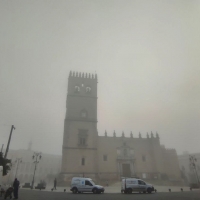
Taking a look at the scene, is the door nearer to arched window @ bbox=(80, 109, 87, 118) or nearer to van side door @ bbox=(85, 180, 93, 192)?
arched window @ bbox=(80, 109, 87, 118)

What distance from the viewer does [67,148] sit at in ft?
106

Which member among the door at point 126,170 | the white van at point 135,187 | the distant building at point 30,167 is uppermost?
the distant building at point 30,167

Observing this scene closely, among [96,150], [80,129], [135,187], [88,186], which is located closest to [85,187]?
[88,186]

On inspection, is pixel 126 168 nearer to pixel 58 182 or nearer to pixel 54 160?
pixel 58 182

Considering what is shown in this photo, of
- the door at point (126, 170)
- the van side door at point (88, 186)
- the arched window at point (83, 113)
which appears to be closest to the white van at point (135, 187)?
the van side door at point (88, 186)

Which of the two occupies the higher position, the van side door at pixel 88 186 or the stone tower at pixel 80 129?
the stone tower at pixel 80 129

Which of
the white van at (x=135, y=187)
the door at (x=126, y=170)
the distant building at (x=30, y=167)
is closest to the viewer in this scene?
the white van at (x=135, y=187)

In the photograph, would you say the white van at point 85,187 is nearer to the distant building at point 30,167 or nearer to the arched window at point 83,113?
the arched window at point 83,113

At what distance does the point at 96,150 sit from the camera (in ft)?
109

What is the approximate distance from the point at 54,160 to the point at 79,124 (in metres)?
69.5

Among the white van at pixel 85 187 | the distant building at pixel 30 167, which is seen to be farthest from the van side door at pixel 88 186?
the distant building at pixel 30 167

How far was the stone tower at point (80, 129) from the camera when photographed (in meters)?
31.4

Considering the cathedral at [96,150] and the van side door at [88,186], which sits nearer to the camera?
the van side door at [88,186]

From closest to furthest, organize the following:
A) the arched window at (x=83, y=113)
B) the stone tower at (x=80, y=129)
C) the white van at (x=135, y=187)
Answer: the white van at (x=135, y=187) < the stone tower at (x=80, y=129) < the arched window at (x=83, y=113)
